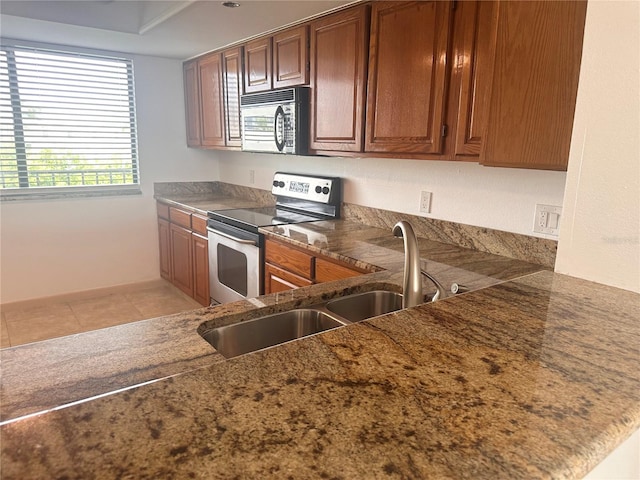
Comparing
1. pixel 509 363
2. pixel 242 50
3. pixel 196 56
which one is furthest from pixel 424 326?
pixel 196 56

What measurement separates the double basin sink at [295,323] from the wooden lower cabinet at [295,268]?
446 mm

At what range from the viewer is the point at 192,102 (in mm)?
3996

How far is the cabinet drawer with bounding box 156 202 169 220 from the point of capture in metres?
3.98

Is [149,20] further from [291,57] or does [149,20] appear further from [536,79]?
[536,79]

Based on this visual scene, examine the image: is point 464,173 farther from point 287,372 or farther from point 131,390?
point 131,390

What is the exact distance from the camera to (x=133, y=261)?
4121 millimetres

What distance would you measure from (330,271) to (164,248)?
2464 mm

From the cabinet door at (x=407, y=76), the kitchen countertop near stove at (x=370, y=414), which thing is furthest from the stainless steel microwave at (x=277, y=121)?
the kitchen countertop near stove at (x=370, y=414)

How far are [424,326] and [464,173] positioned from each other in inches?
59.2

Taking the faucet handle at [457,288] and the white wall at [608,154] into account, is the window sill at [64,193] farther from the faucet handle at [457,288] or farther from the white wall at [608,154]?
the white wall at [608,154]

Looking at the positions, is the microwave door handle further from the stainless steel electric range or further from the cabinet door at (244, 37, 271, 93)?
the stainless steel electric range

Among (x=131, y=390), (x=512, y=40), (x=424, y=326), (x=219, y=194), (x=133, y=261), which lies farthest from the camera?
(x=219, y=194)

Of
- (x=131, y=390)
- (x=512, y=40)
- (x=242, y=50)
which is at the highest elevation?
(x=242, y=50)

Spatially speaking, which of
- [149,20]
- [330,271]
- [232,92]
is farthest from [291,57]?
[330,271]
